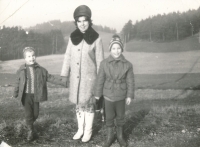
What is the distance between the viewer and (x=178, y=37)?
19.8ft

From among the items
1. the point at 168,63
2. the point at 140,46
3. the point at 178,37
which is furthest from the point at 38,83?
the point at 168,63

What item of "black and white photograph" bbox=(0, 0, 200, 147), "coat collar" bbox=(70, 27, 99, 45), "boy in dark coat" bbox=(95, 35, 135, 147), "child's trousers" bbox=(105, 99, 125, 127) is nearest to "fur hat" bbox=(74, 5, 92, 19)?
"black and white photograph" bbox=(0, 0, 200, 147)

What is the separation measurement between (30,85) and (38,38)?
5.48 feet

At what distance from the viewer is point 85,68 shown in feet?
9.99

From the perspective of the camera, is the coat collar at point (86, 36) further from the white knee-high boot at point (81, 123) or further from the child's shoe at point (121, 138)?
the child's shoe at point (121, 138)

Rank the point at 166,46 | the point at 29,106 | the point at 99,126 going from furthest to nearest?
the point at 166,46 < the point at 99,126 < the point at 29,106

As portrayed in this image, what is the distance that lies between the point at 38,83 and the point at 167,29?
13.4 ft

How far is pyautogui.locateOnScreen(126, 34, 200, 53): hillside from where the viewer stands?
5.44 meters

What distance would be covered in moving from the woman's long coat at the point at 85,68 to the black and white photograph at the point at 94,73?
0.05 ft

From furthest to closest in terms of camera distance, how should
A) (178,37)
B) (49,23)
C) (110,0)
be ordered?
(178,37)
(49,23)
(110,0)

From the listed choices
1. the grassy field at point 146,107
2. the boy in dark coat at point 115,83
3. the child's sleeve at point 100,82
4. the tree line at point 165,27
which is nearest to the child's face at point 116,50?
the boy in dark coat at point 115,83

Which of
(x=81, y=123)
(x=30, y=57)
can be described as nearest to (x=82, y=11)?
(x=30, y=57)

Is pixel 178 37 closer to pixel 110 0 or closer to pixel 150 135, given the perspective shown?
pixel 110 0

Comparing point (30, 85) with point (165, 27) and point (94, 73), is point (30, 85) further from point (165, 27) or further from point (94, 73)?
point (165, 27)
